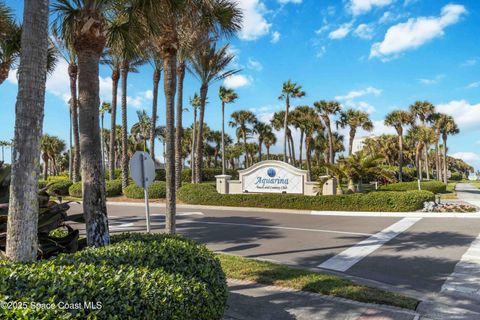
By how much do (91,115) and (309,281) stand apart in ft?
15.9

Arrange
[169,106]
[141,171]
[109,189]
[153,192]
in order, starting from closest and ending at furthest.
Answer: [141,171], [169,106], [153,192], [109,189]

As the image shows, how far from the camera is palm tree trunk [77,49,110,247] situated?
19.1ft

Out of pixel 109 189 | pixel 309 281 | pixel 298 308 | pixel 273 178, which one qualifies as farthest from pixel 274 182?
pixel 298 308

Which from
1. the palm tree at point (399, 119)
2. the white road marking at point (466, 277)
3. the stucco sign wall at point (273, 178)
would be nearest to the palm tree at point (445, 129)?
the palm tree at point (399, 119)

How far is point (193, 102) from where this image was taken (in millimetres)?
46688

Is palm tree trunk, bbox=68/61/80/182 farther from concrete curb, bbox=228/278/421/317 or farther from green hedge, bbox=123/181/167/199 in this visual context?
concrete curb, bbox=228/278/421/317

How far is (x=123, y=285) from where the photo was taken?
3.15m

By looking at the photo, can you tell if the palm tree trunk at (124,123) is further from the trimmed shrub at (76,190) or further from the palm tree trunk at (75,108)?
the trimmed shrub at (76,190)

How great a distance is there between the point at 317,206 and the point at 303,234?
320 inches

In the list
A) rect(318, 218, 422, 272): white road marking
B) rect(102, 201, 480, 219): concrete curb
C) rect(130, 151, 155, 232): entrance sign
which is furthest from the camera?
rect(102, 201, 480, 219): concrete curb

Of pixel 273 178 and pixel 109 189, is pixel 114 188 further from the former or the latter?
pixel 273 178

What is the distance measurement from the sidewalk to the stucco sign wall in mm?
16290

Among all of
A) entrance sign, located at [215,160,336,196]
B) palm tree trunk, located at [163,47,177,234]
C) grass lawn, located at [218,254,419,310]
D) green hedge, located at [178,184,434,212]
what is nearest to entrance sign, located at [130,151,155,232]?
palm tree trunk, located at [163,47,177,234]

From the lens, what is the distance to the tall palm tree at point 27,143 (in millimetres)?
4020
